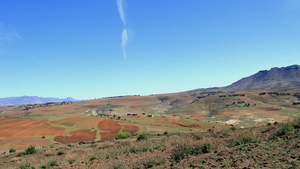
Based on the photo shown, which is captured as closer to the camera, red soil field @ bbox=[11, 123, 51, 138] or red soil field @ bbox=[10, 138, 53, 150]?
red soil field @ bbox=[10, 138, 53, 150]

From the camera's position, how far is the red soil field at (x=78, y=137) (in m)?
51.5

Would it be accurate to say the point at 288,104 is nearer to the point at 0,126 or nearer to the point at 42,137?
the point at 42,137

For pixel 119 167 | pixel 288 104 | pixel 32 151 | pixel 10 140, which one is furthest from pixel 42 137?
pixel 288 104

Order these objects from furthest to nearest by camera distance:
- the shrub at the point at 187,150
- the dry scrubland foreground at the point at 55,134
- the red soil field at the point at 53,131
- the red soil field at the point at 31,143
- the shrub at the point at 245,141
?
the red soil field at the point at 53,131, the dry scrubland foreground at the point at 55,134, the red soil field at the point at 31,143, the shrub at the point at 245,141, the shrub at the point at 187,150

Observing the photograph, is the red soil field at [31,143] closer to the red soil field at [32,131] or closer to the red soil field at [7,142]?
the red soil field at [7,142]

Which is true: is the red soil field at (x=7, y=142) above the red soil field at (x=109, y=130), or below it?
above

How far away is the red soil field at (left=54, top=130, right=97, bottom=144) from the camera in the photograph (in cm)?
5150

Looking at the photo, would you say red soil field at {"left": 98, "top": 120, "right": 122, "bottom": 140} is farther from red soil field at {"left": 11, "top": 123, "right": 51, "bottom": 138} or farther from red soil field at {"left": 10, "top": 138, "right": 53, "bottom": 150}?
red soil field at {"left": 11, "top": 123, "right": 51, "bottom": 138}

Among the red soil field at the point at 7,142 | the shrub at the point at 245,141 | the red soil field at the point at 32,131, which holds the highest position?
the shrub at the point at 245,141

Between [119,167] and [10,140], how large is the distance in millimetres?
57831

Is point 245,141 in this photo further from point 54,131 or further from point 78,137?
point 54,131

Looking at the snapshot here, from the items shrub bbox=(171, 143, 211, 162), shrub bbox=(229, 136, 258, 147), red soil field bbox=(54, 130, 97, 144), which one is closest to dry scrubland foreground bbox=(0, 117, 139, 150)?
red soil field bbox=(54, 130, 97, 144)

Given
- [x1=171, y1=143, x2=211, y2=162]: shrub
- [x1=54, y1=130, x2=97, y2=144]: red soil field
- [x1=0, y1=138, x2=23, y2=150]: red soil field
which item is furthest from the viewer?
[x1=54, y1=130, x2=97, y2=144]: red soil field

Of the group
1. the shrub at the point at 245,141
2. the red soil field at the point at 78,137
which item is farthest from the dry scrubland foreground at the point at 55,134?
the shrub at the point at 245,141
